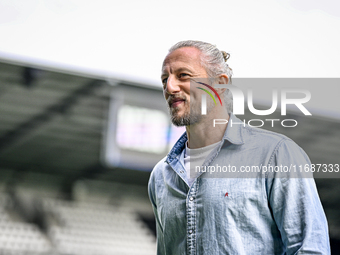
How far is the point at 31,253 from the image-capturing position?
Answer: 28.2 ft

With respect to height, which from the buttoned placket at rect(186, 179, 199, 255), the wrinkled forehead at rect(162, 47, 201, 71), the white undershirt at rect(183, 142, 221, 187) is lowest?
the buttoned placket at rect(186, 179, 199, 255)

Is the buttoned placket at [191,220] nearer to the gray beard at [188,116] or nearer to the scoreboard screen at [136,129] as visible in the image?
the gray beard at [188,116]

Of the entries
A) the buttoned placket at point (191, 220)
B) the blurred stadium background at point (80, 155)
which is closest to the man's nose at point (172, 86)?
the buttoned placket at point (191, 220)

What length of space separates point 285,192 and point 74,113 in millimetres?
8271

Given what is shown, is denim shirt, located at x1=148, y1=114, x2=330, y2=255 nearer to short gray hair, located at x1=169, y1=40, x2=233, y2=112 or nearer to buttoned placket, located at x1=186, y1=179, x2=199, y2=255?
buttoned placket, located at x1=186, y1=179, x2=199, y2=255

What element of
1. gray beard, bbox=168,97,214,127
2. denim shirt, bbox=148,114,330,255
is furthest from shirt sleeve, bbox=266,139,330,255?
gray beard, bbox=168,97,214,127

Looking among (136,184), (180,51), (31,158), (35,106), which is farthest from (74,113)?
(180,51)

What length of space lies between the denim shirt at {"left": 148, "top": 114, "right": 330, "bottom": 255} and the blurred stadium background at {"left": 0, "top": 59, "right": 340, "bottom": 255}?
23.2 ft

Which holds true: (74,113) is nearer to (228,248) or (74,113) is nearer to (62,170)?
(62,170)

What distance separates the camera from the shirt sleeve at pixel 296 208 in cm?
134

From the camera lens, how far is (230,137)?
1.61m

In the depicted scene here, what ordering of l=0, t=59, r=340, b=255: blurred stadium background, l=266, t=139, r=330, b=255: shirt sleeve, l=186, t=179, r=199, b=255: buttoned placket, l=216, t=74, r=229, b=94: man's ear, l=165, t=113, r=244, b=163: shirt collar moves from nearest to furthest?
l=266, t=139, r=330, b=255: shirt sleeve, l=186, t=179, r=199, b=255: buttoned placket, l=165, t=113, r=244, b=163: shirt collar, l=216, t=74, r=229, b=94: man's ear, l=0, t=59, r=340, b=255: blurred stadium background

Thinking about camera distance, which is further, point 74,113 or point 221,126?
point 74,113

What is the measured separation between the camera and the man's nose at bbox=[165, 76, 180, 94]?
1589 mm
